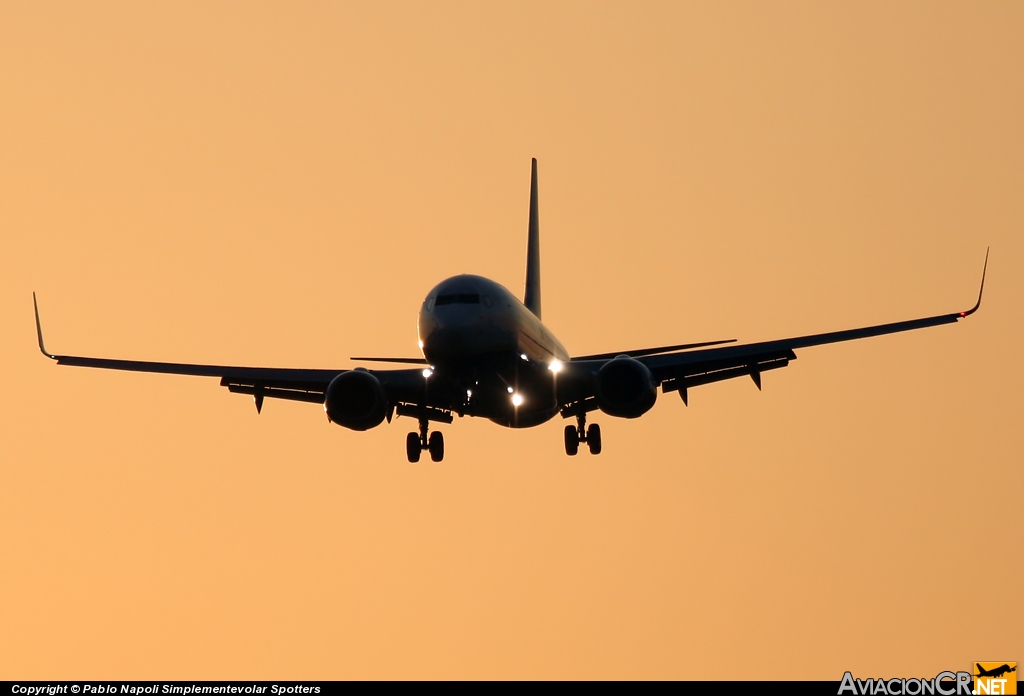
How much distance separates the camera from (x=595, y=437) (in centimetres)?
5269

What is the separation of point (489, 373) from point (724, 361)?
27.2ft

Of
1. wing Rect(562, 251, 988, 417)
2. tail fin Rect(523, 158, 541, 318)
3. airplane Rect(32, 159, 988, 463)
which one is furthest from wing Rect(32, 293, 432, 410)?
tail fin Rect(523, 158, 541, 318)

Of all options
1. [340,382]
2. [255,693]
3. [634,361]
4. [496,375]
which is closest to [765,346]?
[634,361]

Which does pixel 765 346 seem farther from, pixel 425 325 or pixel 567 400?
pixel 425 325

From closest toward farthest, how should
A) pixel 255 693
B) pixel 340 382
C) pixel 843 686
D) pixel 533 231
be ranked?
pixel 843 686 → pixel 255 693 → pixel 340 382 → pixel 533 231

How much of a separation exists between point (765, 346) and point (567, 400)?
19.9 feet

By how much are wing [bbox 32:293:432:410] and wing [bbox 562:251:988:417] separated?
4.90 meters

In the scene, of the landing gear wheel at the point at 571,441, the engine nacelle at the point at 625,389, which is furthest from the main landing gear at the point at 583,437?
the engine nacelle at the point at 625,389

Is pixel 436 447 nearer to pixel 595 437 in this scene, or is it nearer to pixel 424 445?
pixel 424 445

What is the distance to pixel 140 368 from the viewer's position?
4850cm

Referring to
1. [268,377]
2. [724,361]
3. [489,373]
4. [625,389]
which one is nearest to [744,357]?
[724,361]

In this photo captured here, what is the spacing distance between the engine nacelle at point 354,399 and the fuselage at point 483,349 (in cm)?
172

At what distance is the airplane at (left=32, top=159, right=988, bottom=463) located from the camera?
43.1 metres

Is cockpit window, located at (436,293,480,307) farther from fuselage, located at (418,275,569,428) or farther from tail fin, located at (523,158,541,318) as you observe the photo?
tail fin, located at (523,158,541,318)
